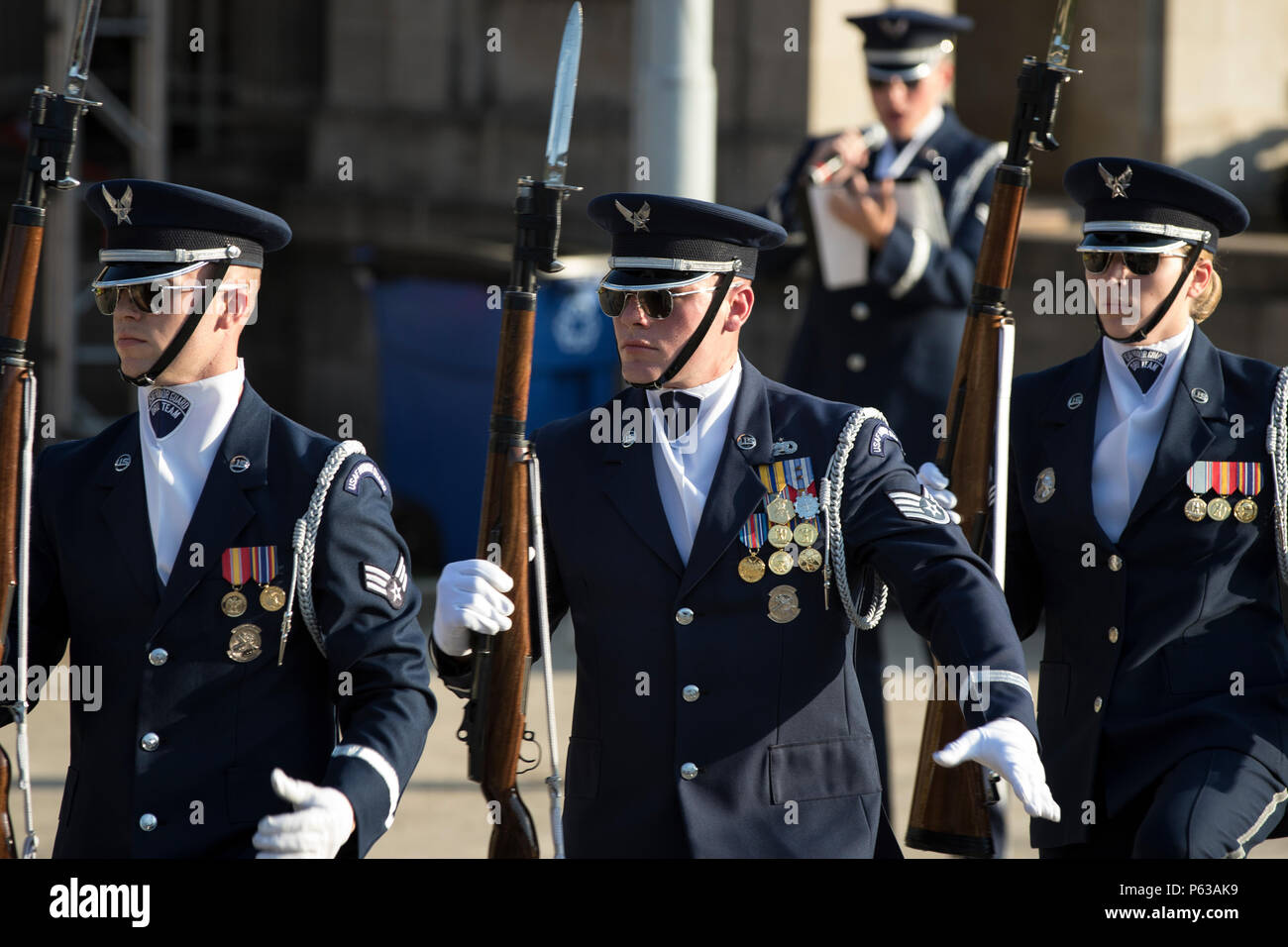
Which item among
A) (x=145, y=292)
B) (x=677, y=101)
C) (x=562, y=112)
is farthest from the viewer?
(x=677, y=101)

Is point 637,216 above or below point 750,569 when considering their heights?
above

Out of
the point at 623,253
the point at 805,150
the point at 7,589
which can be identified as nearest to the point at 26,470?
the point at 7,589

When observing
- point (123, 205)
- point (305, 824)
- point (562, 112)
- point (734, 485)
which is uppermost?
point (562, 112)

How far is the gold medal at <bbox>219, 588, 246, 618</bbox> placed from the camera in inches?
141

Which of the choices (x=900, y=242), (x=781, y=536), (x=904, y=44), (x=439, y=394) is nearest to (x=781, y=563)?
(x=781, y=536)

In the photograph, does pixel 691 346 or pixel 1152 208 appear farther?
pixel 1152 208

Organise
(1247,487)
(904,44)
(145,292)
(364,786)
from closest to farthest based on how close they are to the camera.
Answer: (364,786), (145,292), (1247,487), (904,44)

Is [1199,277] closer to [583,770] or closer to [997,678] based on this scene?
[997,678]

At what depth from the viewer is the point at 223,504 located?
366 centimetres

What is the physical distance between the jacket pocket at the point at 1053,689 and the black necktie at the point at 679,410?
1087 millimetres

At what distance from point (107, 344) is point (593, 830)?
1091cm

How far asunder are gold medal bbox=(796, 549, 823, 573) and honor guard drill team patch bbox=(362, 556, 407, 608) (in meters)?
0.74

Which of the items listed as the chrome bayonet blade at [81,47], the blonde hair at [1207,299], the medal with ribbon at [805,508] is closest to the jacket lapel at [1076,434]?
the blonde hair at [1207,299]

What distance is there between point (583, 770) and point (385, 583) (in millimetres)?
561
